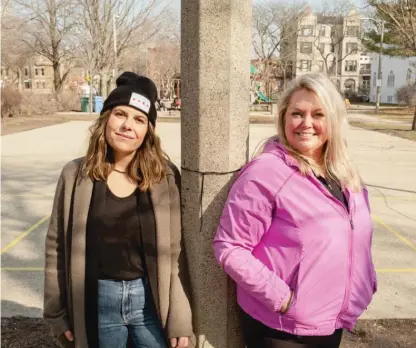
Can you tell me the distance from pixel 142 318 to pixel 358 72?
8423 centimetres

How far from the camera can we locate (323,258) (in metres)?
1.81

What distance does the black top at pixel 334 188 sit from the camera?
6.39ft

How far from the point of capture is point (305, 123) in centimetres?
193

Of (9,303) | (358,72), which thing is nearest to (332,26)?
(358,72)

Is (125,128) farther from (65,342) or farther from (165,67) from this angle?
(165,67)

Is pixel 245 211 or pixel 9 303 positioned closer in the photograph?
pixel 245 211

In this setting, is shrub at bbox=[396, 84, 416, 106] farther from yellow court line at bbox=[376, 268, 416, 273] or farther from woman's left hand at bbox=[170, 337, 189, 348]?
woman's left hand at bbox=[170, 337, 189, 348]

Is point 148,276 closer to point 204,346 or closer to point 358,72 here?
point 204,346

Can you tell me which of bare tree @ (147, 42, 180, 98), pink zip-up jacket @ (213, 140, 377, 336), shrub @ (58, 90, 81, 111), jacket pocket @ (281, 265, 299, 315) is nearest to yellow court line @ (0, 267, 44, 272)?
pink zip-up jacket @ (213, 140, 377, 336)

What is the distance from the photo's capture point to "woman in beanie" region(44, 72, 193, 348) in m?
2.02

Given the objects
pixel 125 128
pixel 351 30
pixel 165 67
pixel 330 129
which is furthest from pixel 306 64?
pixel 125 128

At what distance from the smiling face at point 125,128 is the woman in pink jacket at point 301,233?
0.49 meters

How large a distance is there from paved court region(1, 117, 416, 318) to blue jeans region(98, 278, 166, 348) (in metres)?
0.70

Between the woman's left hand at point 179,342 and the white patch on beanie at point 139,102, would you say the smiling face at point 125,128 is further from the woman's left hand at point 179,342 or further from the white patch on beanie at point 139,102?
the woman's left hand at point 179,342
